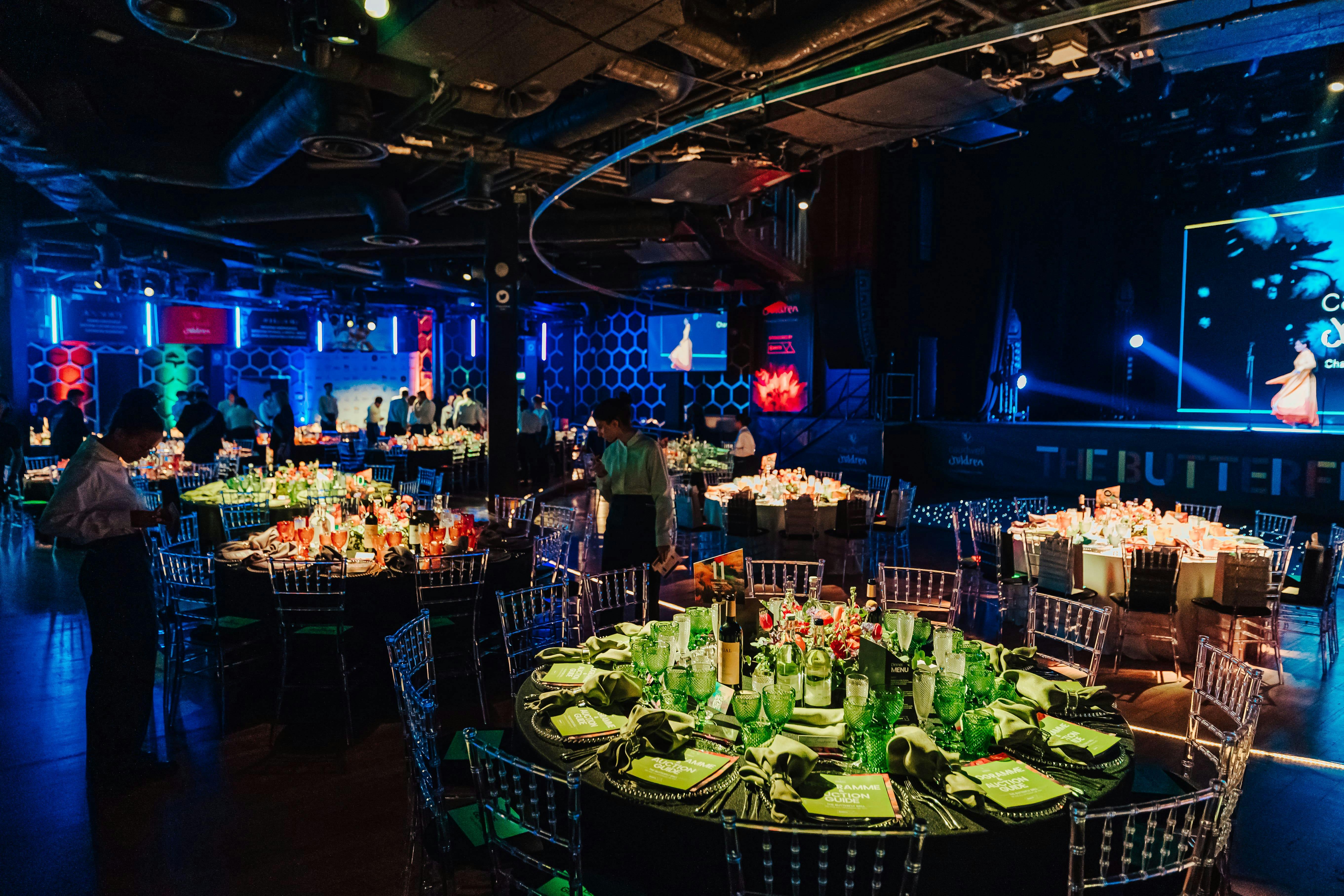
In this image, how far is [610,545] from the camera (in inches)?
190

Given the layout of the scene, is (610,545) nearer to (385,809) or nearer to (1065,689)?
(385,809)

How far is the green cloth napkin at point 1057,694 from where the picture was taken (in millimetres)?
2383

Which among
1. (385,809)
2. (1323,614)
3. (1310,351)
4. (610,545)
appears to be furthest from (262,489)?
(1310,351)

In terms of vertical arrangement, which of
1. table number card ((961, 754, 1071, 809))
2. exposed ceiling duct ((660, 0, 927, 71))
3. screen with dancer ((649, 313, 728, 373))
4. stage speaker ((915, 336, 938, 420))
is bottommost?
table number card ((961, 754, 1071, 809))

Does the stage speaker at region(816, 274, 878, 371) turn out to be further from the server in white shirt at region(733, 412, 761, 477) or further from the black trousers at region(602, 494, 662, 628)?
the black trousers at region(602, 494, 662, 628)

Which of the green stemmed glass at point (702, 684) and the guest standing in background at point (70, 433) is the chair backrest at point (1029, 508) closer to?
the green stemmed glass at point (702, 684)

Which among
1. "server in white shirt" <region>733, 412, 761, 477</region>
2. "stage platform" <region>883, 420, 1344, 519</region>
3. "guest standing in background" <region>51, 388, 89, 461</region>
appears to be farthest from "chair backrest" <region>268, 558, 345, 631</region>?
"stage platform" <region>883, 420, 1344, 519</region>

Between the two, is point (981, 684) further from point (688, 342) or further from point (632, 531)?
point (688, 342)

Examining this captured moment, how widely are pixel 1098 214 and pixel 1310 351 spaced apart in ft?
14.2

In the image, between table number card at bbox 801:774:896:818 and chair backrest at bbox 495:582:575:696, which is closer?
table number card at bbox 801:774:896:818

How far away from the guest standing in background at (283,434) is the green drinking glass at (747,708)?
12.1m

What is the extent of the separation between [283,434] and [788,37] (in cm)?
1081

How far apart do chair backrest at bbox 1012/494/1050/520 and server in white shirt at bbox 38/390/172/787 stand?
647 centimetres

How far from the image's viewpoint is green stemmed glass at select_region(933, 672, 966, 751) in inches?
84.0
